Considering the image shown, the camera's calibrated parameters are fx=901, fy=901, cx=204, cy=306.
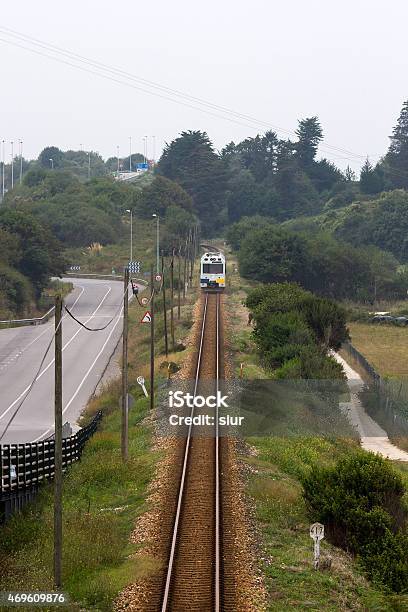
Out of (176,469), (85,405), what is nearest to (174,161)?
(85,405)

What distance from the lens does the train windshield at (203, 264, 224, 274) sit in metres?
79.1

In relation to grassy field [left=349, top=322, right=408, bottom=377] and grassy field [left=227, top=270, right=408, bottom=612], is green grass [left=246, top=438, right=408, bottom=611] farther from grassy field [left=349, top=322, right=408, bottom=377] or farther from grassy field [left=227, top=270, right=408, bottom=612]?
grassy field [left=349, top=322, right=408, bottom=377]

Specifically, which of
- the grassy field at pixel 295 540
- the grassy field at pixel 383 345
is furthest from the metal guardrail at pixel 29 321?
the grassy field at pixel 295 540

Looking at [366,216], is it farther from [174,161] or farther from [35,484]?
[35,484]

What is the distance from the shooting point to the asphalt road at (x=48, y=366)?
4156 cm

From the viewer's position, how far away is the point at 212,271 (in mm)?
79875

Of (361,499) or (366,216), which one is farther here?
(366,216)

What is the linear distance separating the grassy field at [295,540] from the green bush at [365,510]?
0.46m

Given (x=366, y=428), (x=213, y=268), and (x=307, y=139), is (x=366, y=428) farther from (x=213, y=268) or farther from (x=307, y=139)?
(x=307, y=139)

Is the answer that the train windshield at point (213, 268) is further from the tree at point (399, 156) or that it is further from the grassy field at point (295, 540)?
the tree at point (399, 156)

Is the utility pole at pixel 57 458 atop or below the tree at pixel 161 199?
below

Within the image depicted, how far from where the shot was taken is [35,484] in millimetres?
25391

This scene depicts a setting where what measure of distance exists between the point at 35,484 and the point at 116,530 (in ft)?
16.6

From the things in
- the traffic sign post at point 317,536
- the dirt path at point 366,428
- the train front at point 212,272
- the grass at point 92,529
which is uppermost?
the train front at point 212,272
